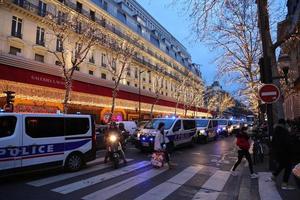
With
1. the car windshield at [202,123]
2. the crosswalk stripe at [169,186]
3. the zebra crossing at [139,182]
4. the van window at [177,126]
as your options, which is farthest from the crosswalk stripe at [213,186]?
the car windshield at [202,123]

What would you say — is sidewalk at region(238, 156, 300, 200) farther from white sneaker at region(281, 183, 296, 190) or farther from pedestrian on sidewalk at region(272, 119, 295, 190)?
pedestrian on sidewalk at region(272, 119, 295, 190)

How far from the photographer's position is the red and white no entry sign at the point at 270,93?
10.4m

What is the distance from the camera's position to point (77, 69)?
1490 inches

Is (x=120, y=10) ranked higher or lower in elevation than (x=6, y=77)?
higher

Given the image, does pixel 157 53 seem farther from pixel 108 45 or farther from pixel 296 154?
pixel 296 154

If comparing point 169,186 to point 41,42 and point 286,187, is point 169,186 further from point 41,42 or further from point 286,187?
point 41,42

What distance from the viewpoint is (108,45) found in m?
39.1

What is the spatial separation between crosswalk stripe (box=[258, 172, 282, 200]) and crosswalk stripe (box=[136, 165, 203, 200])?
7.33ft

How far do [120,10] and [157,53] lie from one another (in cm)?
1800

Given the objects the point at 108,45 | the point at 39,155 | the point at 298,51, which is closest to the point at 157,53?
the point at 108,45

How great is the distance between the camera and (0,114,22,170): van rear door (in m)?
9.37

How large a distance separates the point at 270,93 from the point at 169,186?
4.36m

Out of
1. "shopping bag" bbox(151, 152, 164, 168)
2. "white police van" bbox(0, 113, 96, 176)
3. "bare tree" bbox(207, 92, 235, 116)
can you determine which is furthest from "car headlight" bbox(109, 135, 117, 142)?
"bare tree" bbox(207, 92, 235, 116)

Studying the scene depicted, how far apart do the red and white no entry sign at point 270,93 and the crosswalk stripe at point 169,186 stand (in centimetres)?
357
